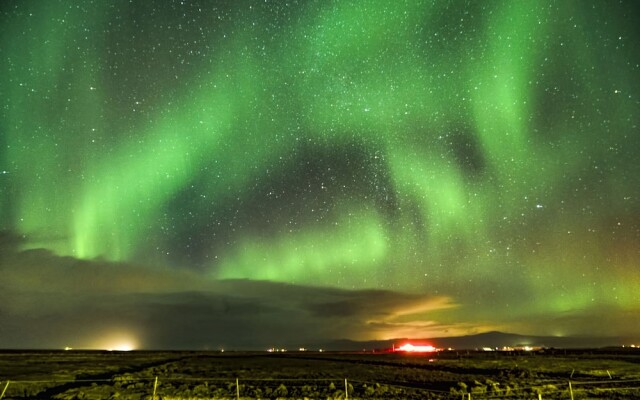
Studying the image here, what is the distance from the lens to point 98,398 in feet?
102

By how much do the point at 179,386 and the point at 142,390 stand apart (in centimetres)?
299

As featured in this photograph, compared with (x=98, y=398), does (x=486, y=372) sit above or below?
below

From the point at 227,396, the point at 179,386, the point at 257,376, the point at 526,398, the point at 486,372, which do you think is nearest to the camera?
the point at 526,398

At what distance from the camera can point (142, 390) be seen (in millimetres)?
34906

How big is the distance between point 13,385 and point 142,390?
11071mm

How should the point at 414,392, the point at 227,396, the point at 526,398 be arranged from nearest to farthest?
1. the point at 526,398
2. the point at 227,396
3. the point at 414,392

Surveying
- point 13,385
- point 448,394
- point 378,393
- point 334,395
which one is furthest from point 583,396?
Answer: point 13,385

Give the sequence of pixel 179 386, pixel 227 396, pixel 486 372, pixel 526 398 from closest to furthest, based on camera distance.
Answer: pixel 526 398 → pixel 227 396 → pixel 179 386 → pixel 486 372

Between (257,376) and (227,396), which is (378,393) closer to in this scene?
(227,396)

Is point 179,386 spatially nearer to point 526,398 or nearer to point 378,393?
point 378,393

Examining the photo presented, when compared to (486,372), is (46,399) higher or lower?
higher

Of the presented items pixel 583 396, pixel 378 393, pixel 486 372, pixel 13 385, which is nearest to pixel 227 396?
pixel 378 393

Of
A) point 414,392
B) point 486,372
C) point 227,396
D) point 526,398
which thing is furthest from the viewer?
point 486,372

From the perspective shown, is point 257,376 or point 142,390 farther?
point 257,376
